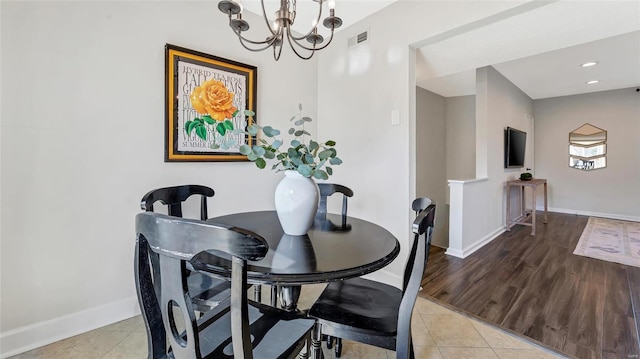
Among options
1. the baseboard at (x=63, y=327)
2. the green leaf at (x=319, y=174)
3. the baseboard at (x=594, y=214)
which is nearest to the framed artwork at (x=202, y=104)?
the green leaf at (x=319, y=174)

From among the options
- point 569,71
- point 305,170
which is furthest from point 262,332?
point 569,71

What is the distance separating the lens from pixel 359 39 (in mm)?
2627

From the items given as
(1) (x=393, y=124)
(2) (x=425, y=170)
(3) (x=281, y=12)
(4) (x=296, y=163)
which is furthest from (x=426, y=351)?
(2) (x=425, y=170)

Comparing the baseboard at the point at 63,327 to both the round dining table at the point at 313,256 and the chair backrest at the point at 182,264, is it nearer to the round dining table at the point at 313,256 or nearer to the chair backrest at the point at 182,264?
the round dining table at the point at 313,256

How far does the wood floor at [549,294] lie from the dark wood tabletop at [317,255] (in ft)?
4.34

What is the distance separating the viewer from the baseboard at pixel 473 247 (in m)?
3.19

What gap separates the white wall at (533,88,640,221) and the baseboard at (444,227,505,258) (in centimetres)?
329

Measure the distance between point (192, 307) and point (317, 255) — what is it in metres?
0.46

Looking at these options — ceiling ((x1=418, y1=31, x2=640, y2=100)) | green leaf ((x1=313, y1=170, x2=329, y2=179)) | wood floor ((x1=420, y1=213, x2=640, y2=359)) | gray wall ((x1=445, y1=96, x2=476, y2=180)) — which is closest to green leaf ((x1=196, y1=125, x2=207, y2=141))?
green leaf ((x1=313, y1=170, x2=329, y2=179))

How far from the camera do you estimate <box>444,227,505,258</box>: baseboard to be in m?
3.19

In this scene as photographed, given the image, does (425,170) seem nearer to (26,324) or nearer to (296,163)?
(296,163)

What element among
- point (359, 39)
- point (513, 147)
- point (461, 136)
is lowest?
point (513, 147)

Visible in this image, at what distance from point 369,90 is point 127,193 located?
213cm

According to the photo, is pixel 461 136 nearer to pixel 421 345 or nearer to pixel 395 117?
pixel 395 117
